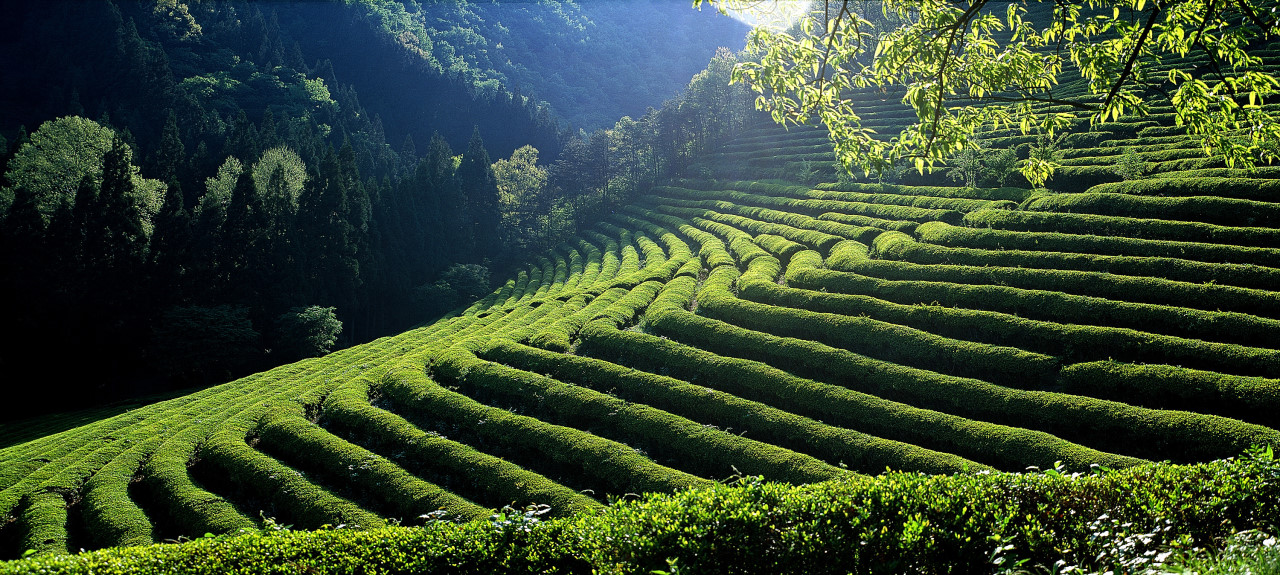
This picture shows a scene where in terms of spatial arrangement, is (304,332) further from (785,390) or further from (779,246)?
(785,390)

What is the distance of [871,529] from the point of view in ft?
22.7

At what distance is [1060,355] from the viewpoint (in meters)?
20.8

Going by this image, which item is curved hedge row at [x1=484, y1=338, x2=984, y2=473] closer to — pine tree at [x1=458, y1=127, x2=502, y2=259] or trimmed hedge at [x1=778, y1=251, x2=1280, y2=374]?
trimmed hedge at [x1=778, y1=251, x2=1280, y2=374]

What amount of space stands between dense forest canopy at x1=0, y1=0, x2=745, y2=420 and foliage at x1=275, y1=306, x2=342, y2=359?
0.14m

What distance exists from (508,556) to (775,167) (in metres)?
56.3

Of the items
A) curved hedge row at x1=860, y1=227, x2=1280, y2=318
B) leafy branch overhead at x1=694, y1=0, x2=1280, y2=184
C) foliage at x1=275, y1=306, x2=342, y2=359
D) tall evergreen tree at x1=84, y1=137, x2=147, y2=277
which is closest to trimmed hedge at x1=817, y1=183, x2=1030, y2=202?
curved hedge row at x1=860, y1=227, x2=1280, y2=318

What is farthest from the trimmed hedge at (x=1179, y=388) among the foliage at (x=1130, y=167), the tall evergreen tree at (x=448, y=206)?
the tall evergreen tree at (x=448, y=206)

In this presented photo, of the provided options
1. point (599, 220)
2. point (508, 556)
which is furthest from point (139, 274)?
point (508, 556)

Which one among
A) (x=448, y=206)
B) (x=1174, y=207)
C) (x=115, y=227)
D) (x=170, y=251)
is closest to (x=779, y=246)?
(x=1174, y=207)

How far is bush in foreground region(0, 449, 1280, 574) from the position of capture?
650 cm

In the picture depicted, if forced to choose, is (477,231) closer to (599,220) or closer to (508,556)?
(599,220)

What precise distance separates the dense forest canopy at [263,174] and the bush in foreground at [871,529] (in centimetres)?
3872

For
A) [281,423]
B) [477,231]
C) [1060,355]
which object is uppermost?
[477,231]

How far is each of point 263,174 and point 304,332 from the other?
60.4 feet
